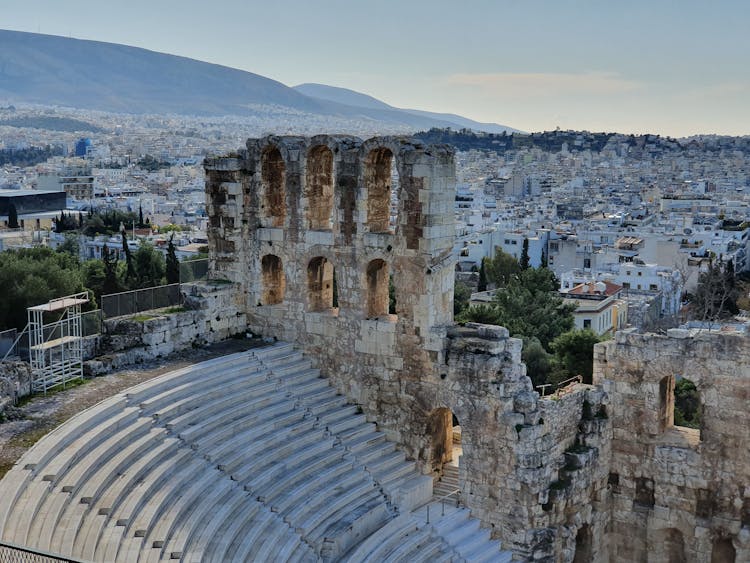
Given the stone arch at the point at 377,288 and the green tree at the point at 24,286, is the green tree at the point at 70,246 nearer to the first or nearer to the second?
the green tree at the point at 24,286

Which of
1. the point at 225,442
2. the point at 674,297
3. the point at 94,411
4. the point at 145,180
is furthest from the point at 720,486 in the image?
the point at 145,180

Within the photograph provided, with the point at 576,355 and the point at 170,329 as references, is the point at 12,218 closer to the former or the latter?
the point at 576,355

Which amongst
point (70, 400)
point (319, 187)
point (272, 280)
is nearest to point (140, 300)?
point (272, 280)

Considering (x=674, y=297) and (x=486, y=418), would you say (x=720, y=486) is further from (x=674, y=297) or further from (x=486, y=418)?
(x=674, y=297)

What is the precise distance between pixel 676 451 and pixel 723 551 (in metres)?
2.37

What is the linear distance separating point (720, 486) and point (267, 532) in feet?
33.6

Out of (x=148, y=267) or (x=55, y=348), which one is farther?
(x=148, y=267)

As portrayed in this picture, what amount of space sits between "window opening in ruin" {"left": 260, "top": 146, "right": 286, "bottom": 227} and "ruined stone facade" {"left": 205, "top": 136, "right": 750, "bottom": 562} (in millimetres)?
39

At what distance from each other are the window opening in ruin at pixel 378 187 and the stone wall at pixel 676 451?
589 cm

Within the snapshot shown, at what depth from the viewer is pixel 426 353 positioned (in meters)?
20.8

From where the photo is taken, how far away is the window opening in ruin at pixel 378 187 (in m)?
21.5

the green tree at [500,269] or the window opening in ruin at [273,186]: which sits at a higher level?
the window opening in ruin at [273,186]

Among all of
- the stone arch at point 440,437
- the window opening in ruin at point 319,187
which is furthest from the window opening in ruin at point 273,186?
the stone arch at point 440,437

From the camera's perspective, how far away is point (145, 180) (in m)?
198
